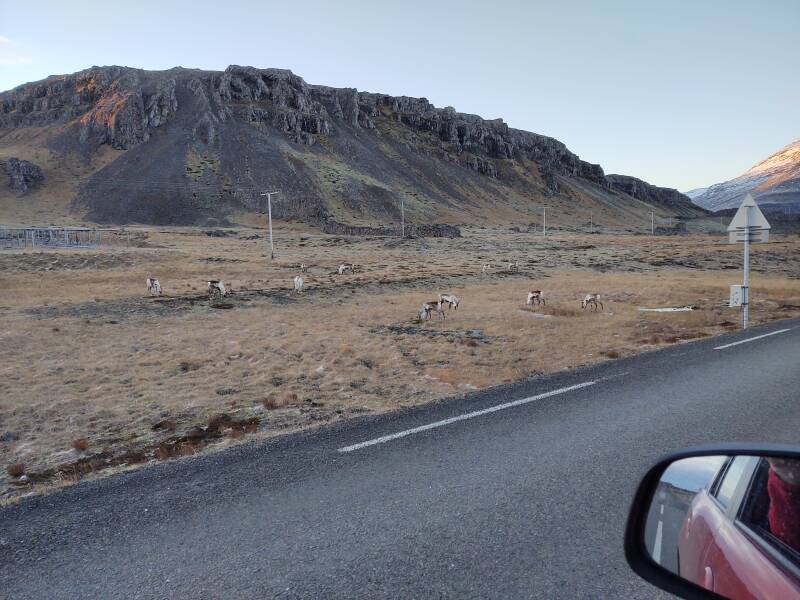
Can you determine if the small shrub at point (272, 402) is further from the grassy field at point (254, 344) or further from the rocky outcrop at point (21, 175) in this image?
the rocky outcrop at point (21, 175)

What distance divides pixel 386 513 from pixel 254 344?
33.9 feet

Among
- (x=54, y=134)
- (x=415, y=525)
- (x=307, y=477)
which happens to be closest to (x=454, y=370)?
(x=307, y=477)

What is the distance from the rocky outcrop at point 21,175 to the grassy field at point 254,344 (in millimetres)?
90864

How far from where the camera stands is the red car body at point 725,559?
1.72m

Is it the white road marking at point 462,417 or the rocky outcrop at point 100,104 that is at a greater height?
the rocky outcrop at point 100,104

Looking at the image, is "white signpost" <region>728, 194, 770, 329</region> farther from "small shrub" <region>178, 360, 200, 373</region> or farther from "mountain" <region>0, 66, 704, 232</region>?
"mountain" <region>0, 66, 704, 232</region>

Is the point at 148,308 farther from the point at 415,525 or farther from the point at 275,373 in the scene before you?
the point at 415,525

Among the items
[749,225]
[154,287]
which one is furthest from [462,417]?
[154,287]

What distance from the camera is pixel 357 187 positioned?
122 metres

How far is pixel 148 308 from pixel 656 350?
57.6 feet

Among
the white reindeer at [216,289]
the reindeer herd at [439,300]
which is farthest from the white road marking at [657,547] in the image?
the white reindeer at [216,289]

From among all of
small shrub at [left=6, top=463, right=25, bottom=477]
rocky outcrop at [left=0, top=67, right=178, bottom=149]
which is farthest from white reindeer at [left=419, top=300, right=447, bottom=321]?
rocky outcrop at [left=0, top=67, right=178, bottom=149]

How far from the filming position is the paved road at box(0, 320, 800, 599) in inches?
141

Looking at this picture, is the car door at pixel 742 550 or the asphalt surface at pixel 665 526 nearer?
the car door at pixel 742 550
